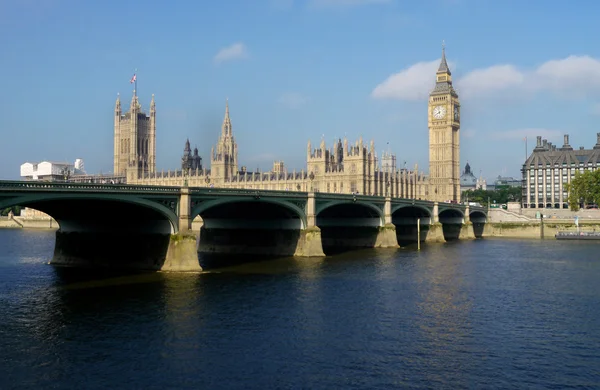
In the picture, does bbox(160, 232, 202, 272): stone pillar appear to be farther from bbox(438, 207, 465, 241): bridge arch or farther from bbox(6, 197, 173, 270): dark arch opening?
bbox(438, 207, 465, 241): bridge arch

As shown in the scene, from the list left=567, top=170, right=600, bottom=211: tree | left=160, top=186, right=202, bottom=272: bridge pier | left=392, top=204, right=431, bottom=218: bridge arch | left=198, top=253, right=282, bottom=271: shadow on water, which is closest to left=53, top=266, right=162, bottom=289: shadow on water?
left=160, top=186, right=202, bottom=272: bridge pier

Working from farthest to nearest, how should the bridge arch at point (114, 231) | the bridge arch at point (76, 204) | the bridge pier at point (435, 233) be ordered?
the bridge pier at point (435, 233), the bridge arch at point (114, 231), the bridge arch at point (76, 204)

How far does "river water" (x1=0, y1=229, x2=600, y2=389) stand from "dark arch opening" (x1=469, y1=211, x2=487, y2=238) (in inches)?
3245

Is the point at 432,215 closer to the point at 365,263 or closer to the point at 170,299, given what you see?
Result: the point at 365,263

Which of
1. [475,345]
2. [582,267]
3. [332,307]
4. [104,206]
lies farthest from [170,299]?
[582,267]

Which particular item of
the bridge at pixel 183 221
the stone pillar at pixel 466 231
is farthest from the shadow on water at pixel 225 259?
the stone pillar at pixel 466 231

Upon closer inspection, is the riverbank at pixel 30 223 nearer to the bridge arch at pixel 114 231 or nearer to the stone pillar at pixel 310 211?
the stone pillar at pixel 310 211

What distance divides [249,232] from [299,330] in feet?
154

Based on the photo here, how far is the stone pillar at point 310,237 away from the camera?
79.2 m

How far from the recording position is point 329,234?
105312mm

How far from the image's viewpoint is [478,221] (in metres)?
148

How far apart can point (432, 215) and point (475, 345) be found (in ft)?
287

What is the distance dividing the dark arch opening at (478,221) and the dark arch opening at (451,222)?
8.81 metres

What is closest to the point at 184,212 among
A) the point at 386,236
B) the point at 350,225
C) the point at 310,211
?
the point at 310,211
